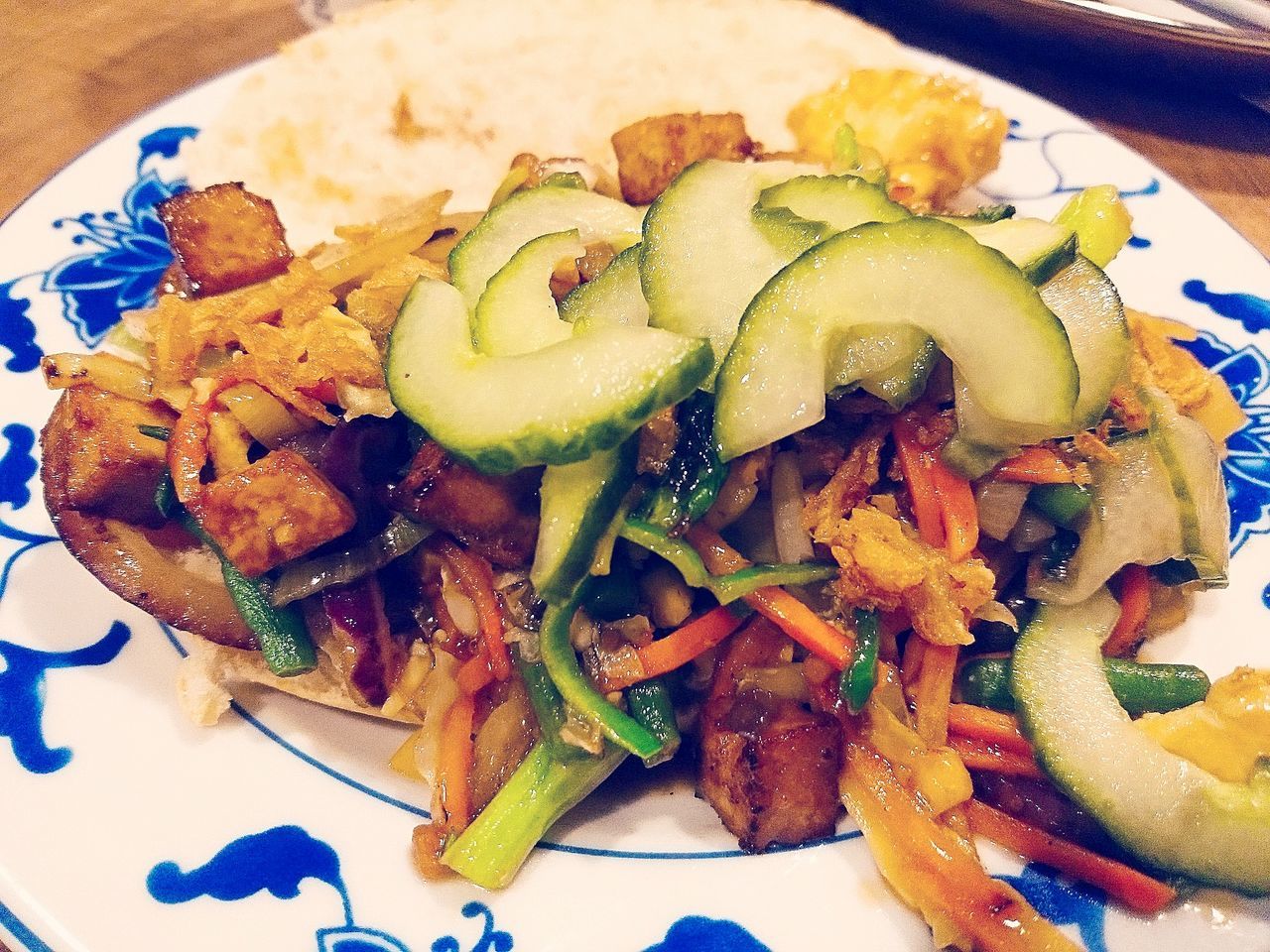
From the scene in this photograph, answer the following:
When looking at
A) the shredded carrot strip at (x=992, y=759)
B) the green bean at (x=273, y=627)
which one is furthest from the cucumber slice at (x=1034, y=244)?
the green bean at (x=273, y=627)

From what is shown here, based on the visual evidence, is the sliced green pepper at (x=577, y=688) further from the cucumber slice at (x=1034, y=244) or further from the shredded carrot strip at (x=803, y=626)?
the cucumber slice at (x=1034, y=244)

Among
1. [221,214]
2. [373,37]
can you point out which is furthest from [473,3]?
[221,214]

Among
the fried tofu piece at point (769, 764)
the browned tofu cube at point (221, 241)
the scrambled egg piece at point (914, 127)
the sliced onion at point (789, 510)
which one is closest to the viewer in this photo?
the fried tofu piece at point (769, 764)

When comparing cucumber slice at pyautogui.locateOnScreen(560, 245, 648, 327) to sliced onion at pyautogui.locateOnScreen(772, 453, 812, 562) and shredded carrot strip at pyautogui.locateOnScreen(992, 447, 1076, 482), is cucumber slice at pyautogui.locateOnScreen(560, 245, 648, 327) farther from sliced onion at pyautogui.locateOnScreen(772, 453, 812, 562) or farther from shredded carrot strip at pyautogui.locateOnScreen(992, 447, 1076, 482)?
shredded carrot strip at pyautogui.locateOnScreen(992, 447, 1076, 482)

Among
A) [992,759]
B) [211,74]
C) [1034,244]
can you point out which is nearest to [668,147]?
[1034,244]

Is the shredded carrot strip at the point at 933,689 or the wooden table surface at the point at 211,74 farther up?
the wooden table surface at the point at 211,74

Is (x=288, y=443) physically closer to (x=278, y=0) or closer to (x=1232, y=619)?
(x=1232, y=619)

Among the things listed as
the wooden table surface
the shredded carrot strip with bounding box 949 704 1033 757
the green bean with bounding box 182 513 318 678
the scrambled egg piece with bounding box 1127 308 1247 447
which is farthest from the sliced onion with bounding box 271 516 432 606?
the wooden table surface
